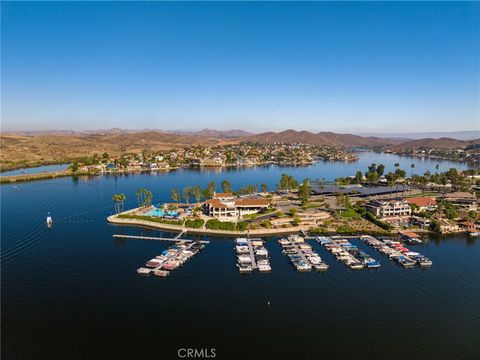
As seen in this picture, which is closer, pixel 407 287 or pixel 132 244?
pixel 407 287

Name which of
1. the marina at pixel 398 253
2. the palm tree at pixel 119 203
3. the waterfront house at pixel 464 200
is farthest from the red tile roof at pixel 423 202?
the palm tree at pixel 119 203

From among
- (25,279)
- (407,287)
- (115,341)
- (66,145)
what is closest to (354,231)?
(407,287)

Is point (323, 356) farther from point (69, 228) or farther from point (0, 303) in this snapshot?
point (69, 228)

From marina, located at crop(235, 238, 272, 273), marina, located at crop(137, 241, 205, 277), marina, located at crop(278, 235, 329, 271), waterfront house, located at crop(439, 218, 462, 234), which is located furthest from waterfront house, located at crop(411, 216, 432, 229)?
marina, located at crop(137, 241, 205, 277)

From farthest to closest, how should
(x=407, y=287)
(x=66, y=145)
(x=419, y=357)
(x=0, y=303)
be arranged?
(x=66, y=145)
(x=407, y=287)
(x=0, y=303)
(x=419, y=357)

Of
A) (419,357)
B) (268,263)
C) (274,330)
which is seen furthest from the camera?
(268,263)

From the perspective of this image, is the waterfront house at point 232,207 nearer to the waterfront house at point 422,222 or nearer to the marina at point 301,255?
the marina at point 301,255

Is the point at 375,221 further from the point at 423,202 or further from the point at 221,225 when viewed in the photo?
the point at 221,225
